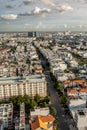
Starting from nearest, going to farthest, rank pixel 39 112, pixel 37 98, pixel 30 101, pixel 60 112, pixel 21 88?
pixel 39 112
pixel 60 112
pixel 30 101
pixel 37 98
pixel 21 88

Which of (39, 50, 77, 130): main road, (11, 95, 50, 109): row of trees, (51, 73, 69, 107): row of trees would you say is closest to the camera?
(39, 50, 77, 130): main road

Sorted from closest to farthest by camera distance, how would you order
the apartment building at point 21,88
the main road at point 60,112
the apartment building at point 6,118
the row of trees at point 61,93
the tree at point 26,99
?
the apartment building at point 6,118 → the main road at point 60,112 → the tree at point 26,99 → the row of trees at point 61,93 → the apartment building at point 21,88

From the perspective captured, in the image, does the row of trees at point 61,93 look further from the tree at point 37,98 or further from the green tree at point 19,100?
the green tree at point 19,100

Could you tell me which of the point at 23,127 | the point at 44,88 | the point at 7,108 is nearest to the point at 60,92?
the point at 44,88

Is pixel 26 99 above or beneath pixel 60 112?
above

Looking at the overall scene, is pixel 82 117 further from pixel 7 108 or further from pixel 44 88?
pixel 44 88

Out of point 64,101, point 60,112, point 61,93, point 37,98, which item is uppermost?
point 37,98

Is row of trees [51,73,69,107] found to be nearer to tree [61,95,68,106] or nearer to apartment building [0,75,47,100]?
tree [61,95,68,106]

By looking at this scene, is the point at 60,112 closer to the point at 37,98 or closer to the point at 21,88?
the point at 37,98

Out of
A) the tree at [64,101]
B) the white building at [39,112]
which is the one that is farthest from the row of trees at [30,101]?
the white building at [39,112]

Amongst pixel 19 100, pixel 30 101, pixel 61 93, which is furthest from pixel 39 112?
pixel 61 93

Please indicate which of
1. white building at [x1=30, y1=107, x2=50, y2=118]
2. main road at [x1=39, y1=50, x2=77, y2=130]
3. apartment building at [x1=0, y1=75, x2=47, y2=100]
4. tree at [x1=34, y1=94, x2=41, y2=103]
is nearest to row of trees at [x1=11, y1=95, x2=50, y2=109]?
tree at [x1=34, y1=94, x2=41, y2=103]
